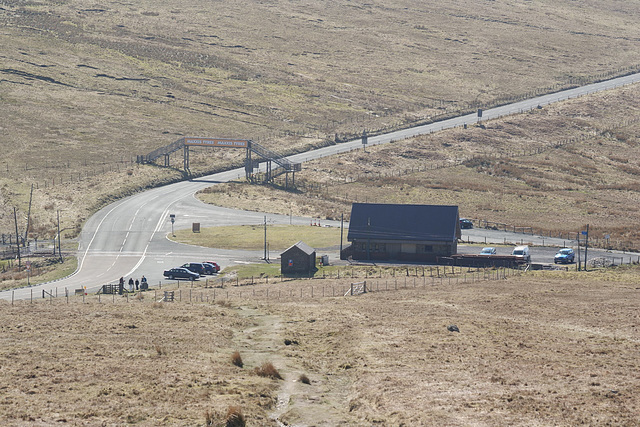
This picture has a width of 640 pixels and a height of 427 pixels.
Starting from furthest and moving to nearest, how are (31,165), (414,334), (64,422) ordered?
(31,165) → (414,334) → (64,422)

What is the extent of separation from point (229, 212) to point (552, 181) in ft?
206

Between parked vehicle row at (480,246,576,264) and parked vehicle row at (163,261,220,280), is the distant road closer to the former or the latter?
parked vehicle row at (163,261,220,280)

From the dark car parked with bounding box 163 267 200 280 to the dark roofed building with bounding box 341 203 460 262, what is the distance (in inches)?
696

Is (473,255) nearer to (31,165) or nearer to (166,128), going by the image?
(31,165)

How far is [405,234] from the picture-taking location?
88438mm

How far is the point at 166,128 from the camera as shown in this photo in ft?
554

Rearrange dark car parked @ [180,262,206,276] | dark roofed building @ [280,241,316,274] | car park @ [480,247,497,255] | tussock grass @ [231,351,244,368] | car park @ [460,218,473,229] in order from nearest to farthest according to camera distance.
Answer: tussock grass @ [231,351,244,368], dark roofed building @ [280,241,316,274], dark car parked @ [180,262,206,276], car park @ [480,247,497,255], car park @ [460,218,473,229]

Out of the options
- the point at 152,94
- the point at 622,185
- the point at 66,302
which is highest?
the point at 152,94

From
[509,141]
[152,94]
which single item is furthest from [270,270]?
[152,94]

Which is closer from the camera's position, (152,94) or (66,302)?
(66,302)

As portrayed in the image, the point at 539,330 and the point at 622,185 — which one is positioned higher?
the point at 622,185

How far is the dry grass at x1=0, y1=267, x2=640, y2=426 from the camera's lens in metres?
31.5

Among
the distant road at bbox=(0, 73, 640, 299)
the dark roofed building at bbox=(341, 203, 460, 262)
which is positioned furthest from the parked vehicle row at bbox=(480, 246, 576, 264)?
the distant road at bbox=(0, 73, 640, 299)

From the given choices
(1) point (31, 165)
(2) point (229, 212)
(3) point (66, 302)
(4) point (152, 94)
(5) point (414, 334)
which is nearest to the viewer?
(5) point (414, 334)
